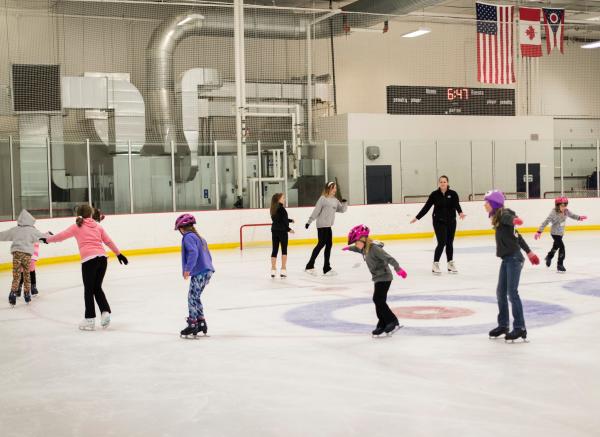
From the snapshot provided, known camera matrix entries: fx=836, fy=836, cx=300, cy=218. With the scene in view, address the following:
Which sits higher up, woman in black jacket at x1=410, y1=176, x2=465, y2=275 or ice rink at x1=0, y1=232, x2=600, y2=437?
woman in black jacket at x1=410, y1=176, x2=465, y2=275

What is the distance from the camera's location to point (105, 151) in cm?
1959

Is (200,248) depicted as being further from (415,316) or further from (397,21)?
(397,21)

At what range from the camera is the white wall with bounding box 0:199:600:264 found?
1684 cm

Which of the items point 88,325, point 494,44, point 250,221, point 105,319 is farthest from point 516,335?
point 494,44

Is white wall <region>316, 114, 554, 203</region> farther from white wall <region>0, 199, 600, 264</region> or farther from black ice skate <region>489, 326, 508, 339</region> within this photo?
black ice skate <region>489, 326, 508, 339</region>

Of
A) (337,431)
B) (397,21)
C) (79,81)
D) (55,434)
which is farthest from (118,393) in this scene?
(397,21)

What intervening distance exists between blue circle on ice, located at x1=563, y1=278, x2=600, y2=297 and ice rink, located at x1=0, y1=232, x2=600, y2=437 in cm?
5

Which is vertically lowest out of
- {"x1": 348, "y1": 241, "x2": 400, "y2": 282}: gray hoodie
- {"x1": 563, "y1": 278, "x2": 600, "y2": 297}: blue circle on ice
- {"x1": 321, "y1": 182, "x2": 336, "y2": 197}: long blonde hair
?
{"x1": 563, "y1": 278, "x2": 600, "y2": 297}: blue circle on ice

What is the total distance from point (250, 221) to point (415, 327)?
38.5 feet

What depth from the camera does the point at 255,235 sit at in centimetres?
1977

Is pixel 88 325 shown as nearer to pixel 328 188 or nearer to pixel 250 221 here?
pixel 328 188

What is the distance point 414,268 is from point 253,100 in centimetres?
1026

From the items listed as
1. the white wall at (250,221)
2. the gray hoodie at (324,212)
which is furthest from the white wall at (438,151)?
the gray hoodie at (324,212)

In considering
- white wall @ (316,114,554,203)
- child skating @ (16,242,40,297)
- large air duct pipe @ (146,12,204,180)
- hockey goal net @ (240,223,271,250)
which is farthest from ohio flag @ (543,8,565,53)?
child skating @ (16,242,40,297)
